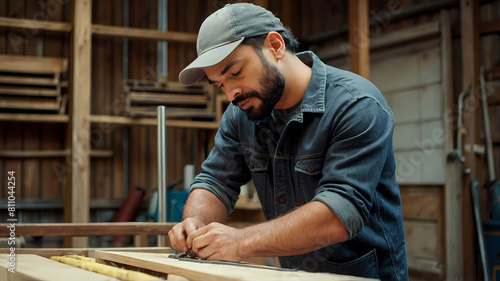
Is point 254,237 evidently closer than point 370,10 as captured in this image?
Yes

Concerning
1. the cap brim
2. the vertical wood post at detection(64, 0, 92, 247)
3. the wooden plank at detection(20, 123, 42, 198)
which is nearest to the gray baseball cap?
the cap brim

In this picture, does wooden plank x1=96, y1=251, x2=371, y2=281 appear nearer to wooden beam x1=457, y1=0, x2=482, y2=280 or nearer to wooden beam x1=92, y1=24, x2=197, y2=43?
wooden beam x1=92, y1=24, x2=197, y2=43

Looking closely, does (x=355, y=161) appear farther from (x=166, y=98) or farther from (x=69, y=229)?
(x=166, y=98)

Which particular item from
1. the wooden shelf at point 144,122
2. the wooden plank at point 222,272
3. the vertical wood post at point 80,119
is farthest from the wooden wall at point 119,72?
the wooden plank at point 222,272

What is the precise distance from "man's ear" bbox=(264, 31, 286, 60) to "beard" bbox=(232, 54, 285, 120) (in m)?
0.05

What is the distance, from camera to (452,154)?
17.7 feet

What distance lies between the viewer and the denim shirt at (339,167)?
5.49ft

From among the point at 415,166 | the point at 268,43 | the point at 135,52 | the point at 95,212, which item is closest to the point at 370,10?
the point at 415,166

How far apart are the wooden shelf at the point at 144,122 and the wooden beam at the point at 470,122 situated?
97.5 inches

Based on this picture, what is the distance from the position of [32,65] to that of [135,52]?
1.20 m

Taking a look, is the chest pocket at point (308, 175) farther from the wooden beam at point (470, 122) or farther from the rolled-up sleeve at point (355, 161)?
the wooden beam at point (470, 122)

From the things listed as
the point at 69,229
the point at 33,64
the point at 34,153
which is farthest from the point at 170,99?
the point at 69,229

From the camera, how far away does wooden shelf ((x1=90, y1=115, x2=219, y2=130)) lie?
5082mm

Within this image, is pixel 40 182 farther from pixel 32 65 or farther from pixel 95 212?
pixel 32 65
